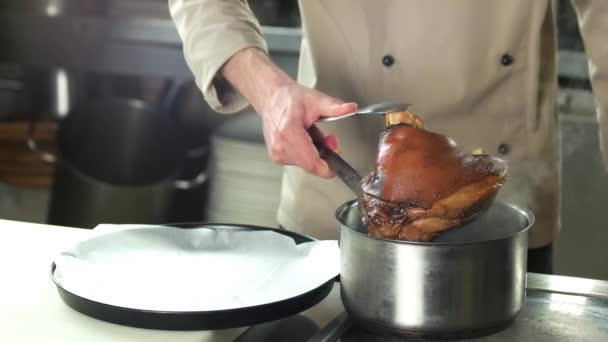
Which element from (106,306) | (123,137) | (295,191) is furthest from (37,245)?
(123,137)

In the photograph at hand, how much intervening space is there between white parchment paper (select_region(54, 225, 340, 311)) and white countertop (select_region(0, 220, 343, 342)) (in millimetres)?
29

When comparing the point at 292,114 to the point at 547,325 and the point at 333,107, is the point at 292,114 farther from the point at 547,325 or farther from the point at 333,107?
the point at 547,325

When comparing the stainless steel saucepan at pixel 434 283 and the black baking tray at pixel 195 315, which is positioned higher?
the stainless steel saucepan at pixel 434 283

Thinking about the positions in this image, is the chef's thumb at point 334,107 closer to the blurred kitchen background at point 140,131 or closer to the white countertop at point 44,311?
the white countertop at point 44,311

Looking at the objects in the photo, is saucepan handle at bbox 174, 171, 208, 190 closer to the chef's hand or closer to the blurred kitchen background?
the blurred kitchen background

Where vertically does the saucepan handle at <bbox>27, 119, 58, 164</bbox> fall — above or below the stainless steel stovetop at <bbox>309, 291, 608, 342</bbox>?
below

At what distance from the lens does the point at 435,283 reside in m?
0.82

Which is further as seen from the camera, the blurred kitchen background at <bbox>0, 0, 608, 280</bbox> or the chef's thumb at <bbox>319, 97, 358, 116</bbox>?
the blurred kitchen background at <bbox>0, 0, 608, 280</bbox>

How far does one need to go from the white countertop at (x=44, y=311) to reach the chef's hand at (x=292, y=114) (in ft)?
0.60

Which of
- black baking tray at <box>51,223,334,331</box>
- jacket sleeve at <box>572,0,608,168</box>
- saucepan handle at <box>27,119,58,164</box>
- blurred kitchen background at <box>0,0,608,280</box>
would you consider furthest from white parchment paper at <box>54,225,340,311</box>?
saucepan handle at <box>27,119,58,164</box>

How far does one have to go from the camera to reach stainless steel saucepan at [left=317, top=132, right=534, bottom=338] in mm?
813

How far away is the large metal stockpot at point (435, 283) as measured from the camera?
81cm

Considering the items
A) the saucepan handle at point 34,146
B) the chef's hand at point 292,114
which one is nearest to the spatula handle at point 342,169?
the chef's hand at point 292,114

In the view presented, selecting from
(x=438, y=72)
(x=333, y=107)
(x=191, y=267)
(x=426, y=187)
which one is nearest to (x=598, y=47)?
(x=438, y=72)
